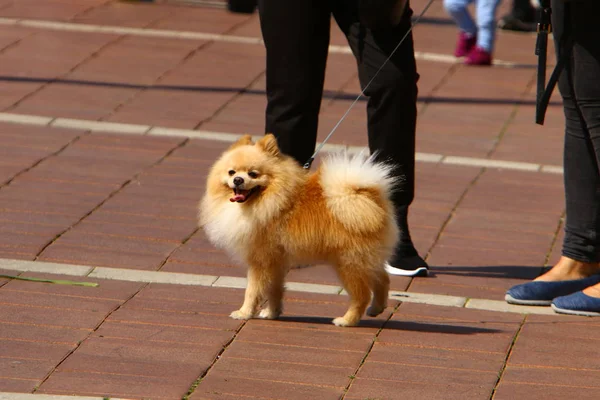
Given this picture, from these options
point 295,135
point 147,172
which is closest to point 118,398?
point 295,135

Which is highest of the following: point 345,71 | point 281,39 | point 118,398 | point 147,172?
point 281,39

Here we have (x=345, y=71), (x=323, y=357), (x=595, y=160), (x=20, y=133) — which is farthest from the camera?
(x=345, y=71)

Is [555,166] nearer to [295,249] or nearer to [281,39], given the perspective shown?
[281,39]

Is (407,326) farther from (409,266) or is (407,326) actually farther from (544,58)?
(544,58)

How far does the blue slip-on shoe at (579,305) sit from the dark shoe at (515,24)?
8.22m

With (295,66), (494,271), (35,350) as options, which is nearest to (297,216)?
(295,66)

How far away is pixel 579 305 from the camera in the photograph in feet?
16.0

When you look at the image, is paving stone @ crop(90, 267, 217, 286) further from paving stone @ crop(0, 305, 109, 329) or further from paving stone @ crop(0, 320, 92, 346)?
paving stone @ crop(0, 320, 92, 346)

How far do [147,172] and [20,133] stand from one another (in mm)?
1128

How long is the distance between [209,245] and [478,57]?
5.55 m

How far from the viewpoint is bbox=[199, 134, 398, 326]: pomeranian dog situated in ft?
14.2

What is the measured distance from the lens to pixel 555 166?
24.5ft

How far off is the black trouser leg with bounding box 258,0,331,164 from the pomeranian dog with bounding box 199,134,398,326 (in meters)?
0.73

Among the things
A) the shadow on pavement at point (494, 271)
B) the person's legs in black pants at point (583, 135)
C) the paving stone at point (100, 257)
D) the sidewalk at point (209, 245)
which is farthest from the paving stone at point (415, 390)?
the paving stone at point (100, 257)
